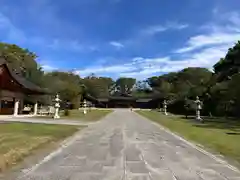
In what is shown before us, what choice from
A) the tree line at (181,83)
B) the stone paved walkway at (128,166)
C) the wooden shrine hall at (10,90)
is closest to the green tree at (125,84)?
the tree line at (181,83)

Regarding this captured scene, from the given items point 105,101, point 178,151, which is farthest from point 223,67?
point 105,101

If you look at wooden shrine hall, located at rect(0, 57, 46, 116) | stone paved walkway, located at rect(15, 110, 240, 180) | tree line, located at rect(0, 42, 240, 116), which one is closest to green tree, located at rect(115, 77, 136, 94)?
tree line, located at rect(0, 42, 240, 116)

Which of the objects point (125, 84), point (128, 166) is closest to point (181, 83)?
point (125, 84)

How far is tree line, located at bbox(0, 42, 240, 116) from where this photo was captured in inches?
2040

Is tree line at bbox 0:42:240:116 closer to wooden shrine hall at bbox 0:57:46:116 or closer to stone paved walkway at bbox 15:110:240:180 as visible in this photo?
wooden shrine hall at bbox 0:57:46:116

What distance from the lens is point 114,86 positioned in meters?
152

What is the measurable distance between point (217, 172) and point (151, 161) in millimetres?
2193

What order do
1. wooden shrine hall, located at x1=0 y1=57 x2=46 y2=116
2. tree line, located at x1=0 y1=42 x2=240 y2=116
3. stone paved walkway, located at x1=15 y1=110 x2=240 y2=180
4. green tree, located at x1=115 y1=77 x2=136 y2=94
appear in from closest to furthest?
stone paved walkway, located at x1=15 y1=110 x2=240 y2=180, wooden shrine hall, located at x1=0 y1=57 x2=46 y2=116, tree line, located at x1=0 y1=42 x2=240 y2=116, green tree, located at x1=115 y1=77 x2=136 y2=94

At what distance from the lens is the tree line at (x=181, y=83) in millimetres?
51812

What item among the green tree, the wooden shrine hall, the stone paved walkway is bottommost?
the stone paved walkway

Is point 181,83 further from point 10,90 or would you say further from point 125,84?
point 10,90

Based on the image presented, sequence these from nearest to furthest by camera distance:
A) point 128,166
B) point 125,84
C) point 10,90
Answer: point 128,166
point 10,90
point 125,84

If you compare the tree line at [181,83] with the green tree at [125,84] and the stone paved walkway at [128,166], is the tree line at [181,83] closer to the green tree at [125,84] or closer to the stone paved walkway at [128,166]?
the green tree at [125,84]

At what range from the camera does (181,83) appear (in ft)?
355
